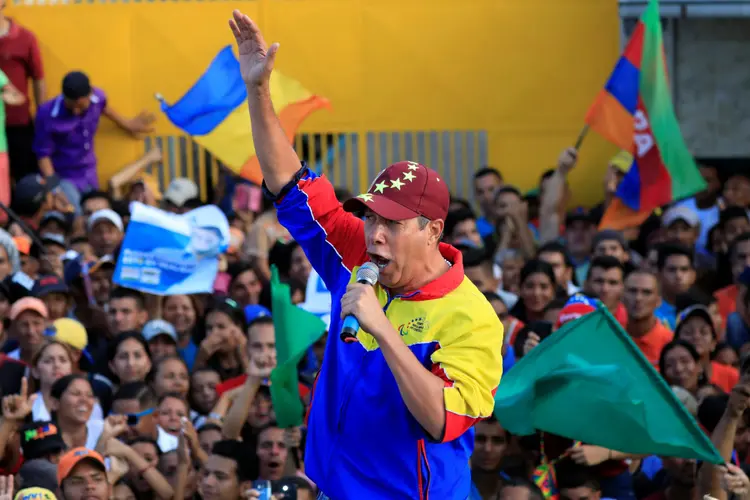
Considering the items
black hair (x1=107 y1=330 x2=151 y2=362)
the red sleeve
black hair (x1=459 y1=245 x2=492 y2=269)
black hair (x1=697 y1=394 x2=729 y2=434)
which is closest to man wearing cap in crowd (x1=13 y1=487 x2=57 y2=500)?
black hair (x1=107 y1=330 x2=151 y2=362)

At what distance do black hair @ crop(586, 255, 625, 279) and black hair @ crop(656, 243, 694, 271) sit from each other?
51 cm

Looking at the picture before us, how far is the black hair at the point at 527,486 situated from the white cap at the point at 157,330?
3276 mm

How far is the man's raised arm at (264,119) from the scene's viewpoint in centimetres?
575

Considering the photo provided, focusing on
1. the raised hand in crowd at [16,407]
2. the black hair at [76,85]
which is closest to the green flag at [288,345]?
the raised hand in crowd at [16,407]

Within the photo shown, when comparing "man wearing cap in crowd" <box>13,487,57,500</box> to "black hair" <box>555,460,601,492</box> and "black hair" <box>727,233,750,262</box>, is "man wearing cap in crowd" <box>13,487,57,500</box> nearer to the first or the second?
"black hair" <box>555,460,601,492</box>

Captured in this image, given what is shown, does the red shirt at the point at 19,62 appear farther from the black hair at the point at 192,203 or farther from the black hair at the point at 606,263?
the black hair at the point at 606,263

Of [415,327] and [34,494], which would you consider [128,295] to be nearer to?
[34,494]

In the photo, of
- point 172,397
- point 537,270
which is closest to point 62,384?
point 172,397

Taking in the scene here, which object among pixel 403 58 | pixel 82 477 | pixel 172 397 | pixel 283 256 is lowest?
pixel 82 477

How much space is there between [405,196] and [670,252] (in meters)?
6.36

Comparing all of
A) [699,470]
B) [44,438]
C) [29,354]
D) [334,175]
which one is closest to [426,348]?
[699,470]

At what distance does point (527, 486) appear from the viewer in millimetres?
8250

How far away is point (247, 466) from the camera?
349 inches

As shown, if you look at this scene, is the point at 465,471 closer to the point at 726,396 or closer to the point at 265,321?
the point at 726,396
